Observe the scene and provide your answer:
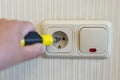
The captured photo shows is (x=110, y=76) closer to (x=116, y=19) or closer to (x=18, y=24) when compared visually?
(x=116, y=19)

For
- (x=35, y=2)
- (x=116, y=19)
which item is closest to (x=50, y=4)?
(x=35, y=2)

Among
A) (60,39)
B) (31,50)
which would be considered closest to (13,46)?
(31,50)

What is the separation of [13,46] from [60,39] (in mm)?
171

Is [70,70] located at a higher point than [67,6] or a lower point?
lower

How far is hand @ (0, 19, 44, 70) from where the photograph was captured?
13.9 inches

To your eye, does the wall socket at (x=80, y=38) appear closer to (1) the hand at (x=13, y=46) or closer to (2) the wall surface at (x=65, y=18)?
(2) the wall surface at (x=65, y=18)

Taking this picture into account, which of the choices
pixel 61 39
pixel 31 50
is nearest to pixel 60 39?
pixel 61 39

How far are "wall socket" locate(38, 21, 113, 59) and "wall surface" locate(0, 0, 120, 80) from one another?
2 cm

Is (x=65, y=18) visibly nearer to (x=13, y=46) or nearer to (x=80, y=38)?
(x=80, y=38)

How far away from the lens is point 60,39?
1.70 feet

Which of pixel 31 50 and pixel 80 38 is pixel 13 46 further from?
pixel 80 38

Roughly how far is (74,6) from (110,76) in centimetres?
16

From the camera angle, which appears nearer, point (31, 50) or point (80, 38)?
point (31, 50)

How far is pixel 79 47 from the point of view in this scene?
1.68ft
